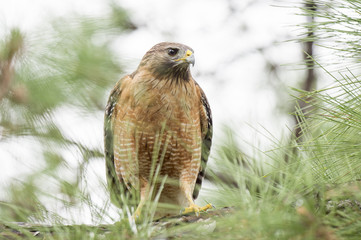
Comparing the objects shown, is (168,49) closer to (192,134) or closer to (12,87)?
(192,134)

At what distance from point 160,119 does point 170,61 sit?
1.87ft

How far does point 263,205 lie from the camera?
176 cm

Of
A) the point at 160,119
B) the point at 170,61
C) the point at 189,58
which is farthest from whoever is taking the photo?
the point at 170,61

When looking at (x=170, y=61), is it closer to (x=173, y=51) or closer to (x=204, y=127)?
(x=173, y=51)

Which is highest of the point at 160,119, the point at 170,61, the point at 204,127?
the point at 170,61

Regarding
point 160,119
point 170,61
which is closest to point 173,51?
point 170,61

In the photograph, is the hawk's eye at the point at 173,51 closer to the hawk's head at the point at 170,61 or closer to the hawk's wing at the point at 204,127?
the hawk's head at the point at 170,61

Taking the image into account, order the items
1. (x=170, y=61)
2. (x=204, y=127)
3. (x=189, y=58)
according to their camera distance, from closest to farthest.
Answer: (x=189, y=58) < (x=170, y=61) < (x=204, y=127)

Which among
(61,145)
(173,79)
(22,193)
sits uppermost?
(173,79)

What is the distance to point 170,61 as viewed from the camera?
164 inches

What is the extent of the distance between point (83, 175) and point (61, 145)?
1.45 m

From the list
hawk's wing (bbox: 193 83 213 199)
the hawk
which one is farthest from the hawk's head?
hawk's wing (bbox: 193 83 213 199)

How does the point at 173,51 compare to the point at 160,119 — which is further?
the point at 173,51

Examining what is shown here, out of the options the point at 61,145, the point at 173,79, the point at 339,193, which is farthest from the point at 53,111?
Answer: the point at 339,193
